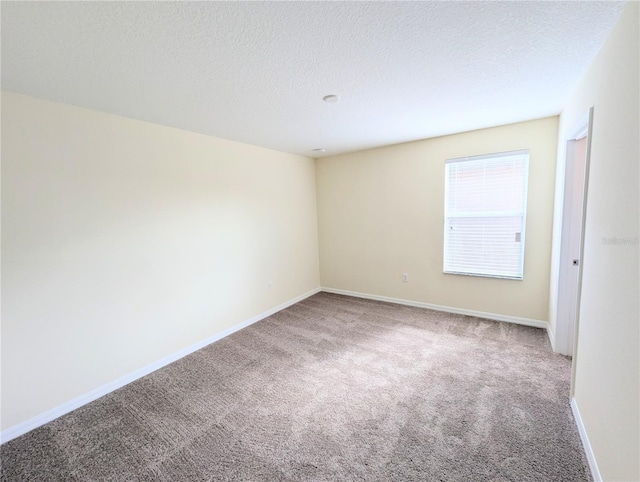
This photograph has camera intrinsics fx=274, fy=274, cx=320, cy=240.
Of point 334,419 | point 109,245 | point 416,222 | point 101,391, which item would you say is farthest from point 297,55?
point 101,391

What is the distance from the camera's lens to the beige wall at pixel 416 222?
119 inches

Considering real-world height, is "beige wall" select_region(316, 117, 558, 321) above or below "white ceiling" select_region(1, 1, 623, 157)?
below

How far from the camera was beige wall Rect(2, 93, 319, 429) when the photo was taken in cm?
191

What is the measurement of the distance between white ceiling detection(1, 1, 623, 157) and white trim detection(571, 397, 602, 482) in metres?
2.21

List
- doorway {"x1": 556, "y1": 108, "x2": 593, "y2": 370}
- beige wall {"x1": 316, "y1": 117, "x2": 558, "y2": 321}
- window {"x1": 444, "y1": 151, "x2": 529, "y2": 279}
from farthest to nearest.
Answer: window {"x1": 444, "y1": 151, "x2": 529, "y2": 279} < beige wall {"x1": 316, "y1": 117, "x2": 558, "y2": 321} < doorway {"x1": 556, "y1": 108, "x2": 593, "y2": 370}

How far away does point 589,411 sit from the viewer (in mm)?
1579

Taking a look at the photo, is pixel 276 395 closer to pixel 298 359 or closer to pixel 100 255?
→ pixel 298 359

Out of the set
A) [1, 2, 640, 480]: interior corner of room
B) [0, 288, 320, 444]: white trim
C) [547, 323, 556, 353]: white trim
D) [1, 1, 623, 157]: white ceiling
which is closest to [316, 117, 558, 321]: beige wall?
[1, 2, 640, 480]: interior corner of room

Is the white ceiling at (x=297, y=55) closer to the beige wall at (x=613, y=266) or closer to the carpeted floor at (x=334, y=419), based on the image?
the beige wall at (x=613, y=266)

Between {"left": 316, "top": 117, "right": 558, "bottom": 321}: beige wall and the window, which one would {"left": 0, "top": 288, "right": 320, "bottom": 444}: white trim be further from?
the window

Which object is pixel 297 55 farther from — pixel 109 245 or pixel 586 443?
pixel 586 443

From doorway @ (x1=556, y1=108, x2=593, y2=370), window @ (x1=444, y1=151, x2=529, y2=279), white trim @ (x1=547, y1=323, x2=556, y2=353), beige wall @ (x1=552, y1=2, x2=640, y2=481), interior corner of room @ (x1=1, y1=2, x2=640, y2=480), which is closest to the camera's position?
beige wall @ (x1=552, y1=2, x2=640, y2=481)

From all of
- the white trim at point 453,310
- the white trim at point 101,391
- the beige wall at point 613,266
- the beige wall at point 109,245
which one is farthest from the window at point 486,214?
the white trim at point 101,391

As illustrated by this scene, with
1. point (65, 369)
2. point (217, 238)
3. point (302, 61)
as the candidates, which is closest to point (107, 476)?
point (65, 369)
